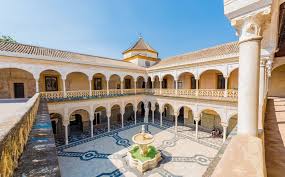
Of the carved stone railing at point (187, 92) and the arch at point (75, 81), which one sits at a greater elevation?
the arch at point (75, 81)

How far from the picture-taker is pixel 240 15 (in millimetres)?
2520

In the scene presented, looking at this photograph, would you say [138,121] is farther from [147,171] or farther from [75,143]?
[147,171]

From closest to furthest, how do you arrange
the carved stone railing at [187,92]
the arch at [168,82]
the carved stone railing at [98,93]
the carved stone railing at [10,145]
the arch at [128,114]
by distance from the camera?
the carved stone railing at [10,145] < the carved stone railing at [187,92] < the carved stone railing at [98,93] < the arch at [168,82] < the arch at [128,114]

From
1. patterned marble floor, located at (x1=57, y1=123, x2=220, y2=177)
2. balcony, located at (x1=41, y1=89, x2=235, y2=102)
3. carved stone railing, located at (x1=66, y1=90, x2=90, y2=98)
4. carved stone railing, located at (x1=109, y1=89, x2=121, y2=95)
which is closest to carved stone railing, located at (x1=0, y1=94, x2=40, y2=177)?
patterned marble floor, located at (x1=57, y1=123, x2=220, y2=177)

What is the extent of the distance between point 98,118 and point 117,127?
2507mm

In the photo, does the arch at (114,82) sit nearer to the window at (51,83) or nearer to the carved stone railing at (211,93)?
the window at (51,83)

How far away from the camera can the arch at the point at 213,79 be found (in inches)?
529

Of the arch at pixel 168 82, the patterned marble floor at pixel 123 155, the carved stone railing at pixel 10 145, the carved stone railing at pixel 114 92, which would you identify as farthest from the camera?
the arch at pixel 168 82

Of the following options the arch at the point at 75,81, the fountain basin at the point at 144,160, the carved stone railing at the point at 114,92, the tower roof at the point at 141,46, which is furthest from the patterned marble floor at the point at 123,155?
the tower roof at the point at 141,46

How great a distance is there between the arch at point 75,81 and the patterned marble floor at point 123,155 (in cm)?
517

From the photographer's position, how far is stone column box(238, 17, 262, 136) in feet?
8.08

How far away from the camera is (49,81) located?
1249 cm

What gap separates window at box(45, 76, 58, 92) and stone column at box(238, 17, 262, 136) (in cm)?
1401

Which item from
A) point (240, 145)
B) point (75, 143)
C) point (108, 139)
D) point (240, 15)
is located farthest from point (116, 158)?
point (240, 15)
